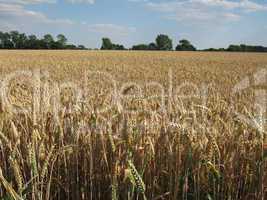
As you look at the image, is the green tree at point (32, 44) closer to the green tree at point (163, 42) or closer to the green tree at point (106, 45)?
the green tree at point (106, 45)

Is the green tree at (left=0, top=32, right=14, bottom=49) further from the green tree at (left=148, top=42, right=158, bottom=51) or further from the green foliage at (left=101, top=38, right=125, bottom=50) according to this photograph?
the green tree at (left=148, top=42, right=158, bottom=51)

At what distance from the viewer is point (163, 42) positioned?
8138 cm

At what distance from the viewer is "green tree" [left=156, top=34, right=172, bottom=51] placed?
80812mm

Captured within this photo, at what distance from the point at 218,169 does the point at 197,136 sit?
0.28 meters

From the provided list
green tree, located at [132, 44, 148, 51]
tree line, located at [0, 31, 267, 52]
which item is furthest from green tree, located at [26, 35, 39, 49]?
green tree, located at [132, 44, 148, 51]

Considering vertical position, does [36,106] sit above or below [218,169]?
above

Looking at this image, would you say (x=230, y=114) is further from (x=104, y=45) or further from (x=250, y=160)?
(x=104, y=45)

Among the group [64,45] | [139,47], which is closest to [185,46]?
[139,47]

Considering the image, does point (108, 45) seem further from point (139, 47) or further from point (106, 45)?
point (139, 47)

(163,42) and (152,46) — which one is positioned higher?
(163,42)

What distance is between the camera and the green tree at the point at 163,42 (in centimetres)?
8081

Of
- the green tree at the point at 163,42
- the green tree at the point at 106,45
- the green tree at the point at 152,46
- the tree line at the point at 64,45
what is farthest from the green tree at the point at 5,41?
the green tree at the point at 163,42

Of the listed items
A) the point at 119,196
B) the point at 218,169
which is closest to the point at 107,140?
the point at 119,196

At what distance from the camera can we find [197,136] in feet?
9.20
